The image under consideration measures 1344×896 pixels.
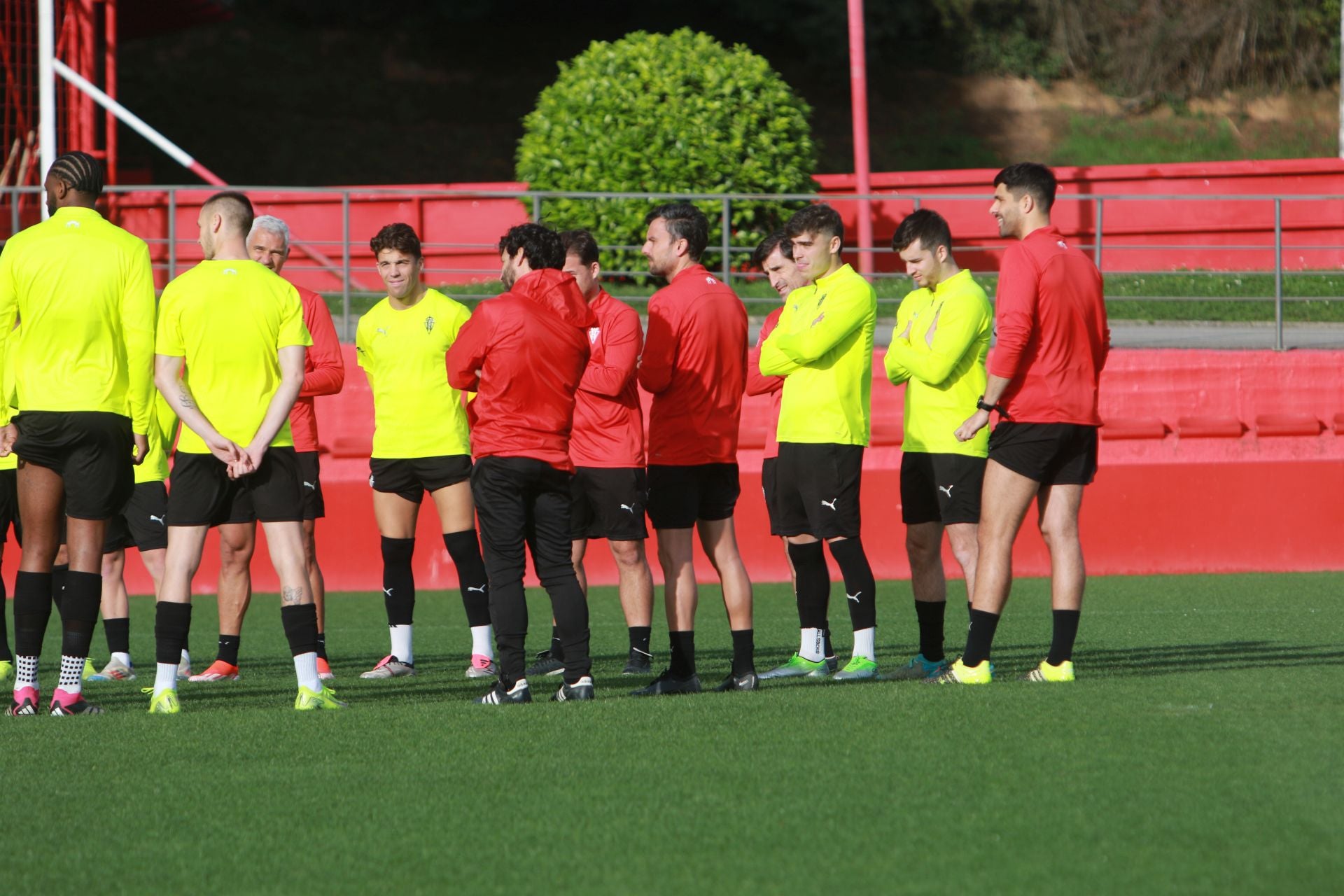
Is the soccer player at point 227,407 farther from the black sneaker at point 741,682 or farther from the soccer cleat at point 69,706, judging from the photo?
the black sneaker at point 741,682

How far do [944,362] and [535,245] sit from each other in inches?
73.0

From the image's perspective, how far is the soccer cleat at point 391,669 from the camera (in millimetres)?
7676

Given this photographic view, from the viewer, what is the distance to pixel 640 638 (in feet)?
23.8

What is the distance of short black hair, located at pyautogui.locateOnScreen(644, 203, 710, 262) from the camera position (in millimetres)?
6754

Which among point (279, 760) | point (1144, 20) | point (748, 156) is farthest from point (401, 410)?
point (1144, 20)

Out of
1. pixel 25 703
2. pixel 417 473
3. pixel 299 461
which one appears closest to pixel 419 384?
pixel 417 473

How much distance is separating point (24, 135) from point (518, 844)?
1680 centimetres

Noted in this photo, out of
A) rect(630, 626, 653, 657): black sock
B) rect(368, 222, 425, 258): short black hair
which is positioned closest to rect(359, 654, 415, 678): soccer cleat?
rect(630, 626, 653, 657): black sock

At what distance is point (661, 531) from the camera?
22.8ft

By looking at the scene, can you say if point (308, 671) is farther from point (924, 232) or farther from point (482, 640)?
point (924, 232)

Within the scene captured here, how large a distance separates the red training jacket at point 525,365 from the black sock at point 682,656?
3.07ft

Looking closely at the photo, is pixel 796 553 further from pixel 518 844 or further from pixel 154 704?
pixel 518 844

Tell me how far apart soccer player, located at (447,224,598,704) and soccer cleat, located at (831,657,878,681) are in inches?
50.8

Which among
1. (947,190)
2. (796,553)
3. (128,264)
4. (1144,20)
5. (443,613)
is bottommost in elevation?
(443,613)
